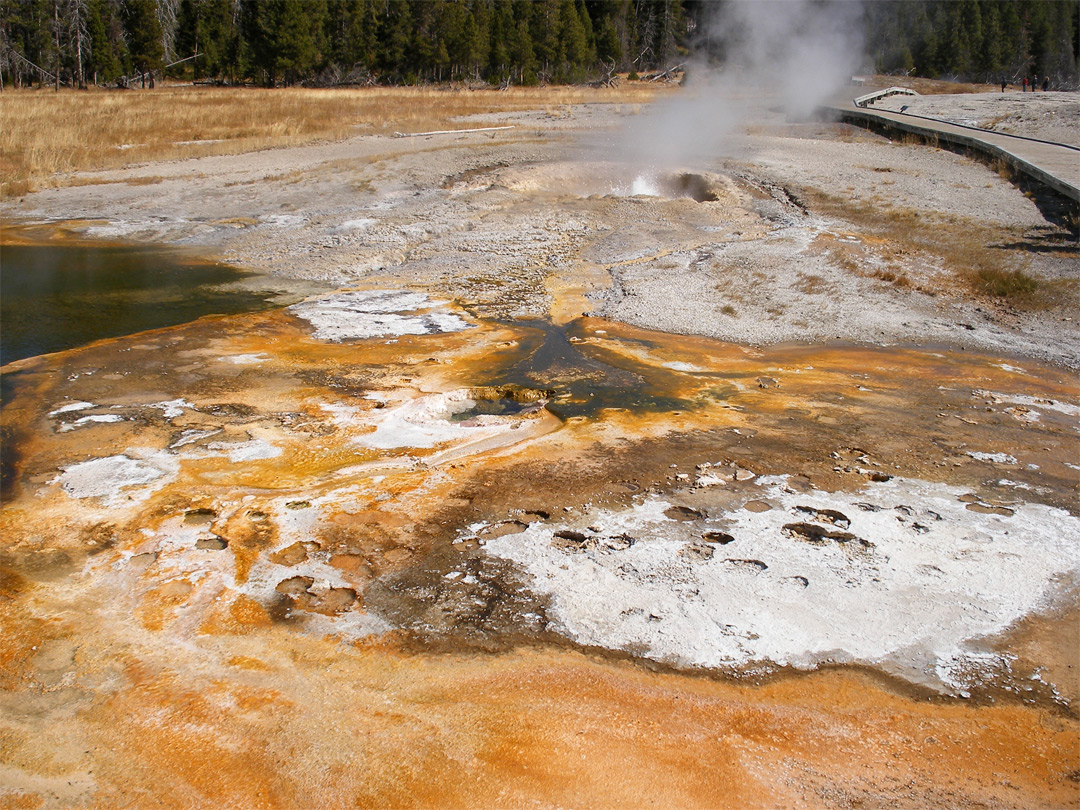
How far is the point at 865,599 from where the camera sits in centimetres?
360

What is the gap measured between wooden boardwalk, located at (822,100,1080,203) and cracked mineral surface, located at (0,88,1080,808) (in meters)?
5.12

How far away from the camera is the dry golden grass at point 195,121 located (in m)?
15.3

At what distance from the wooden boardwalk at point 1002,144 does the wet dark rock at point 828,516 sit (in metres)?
9.37

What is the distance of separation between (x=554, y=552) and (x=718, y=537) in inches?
32.3

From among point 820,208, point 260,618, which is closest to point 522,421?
point 260,618

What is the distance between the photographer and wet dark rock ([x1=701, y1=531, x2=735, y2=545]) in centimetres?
401

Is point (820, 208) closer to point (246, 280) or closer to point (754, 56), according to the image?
point (246, 280)

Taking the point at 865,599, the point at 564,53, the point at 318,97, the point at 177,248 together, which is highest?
the point at 564,53

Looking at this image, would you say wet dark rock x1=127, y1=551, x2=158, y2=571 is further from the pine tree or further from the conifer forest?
the pine tree

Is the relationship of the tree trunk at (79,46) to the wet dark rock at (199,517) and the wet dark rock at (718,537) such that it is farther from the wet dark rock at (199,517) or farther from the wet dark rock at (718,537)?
the wet dark rock at (718,537)

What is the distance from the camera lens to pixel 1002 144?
1606cm

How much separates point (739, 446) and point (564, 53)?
40.9 metres

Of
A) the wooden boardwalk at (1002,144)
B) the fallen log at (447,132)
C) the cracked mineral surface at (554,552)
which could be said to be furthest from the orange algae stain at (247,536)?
the fallen log at (447,132)

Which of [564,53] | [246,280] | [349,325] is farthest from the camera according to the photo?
[564,53]
